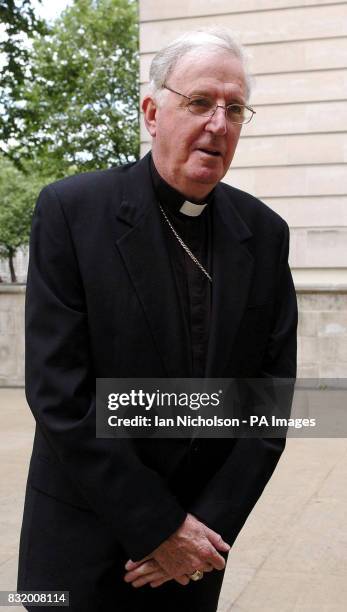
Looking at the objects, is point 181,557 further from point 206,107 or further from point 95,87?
point 95,87

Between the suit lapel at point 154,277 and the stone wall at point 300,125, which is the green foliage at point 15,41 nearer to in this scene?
the stone wall at point 300,125

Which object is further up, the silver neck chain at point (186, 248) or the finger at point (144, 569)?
the silver neck chain at point (186, 248)

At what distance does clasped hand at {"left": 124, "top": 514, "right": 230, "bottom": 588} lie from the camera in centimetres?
231

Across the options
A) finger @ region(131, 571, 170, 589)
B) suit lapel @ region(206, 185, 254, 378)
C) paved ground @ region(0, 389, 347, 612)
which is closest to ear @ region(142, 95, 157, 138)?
suit lapel @ region(206, 185, 254, 378)

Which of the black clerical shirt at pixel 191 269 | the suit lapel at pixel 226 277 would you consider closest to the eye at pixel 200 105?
the black clerical shirt at pixel 191 269

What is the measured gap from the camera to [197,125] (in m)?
2.38

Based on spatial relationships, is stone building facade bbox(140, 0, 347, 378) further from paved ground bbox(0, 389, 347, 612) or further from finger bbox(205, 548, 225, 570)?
finger bbox(205, 548, 225, 570)

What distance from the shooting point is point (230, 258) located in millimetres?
2570

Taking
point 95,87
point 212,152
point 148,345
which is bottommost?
point 148,345

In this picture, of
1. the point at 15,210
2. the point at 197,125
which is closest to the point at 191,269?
the point at 197,125

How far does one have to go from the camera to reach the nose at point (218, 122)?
2.36m

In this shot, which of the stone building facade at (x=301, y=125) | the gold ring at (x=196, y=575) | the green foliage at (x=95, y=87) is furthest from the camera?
the green foliage at (x=95, y=87)

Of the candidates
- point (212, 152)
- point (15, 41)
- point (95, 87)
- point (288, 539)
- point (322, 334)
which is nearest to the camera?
point (212, 152)

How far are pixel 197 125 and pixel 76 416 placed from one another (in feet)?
2.63
